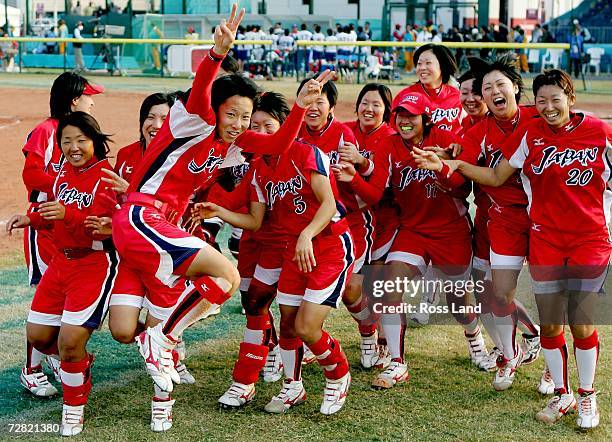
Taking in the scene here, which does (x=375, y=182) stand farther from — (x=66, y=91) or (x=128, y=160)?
(x=66, y=91)

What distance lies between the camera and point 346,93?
23.0 m

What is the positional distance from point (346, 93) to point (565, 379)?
18.5m

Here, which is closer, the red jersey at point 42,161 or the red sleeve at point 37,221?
the red sleeve at point 37,221

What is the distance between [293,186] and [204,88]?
952mm

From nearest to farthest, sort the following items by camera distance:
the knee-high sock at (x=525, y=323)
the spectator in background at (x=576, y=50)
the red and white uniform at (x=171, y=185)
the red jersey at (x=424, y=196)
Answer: the red and white uniform at (x=171, y=185) < the red jersey at (x=424, y=196) < the knee-high sock at (x=525, y=323) < the spectator in background at (x=576, y=50)

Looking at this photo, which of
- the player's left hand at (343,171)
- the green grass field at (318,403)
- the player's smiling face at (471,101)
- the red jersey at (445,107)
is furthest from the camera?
the red jersey at (445,107)

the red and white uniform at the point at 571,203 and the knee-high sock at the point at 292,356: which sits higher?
the red and white uniform at the point at 571,203

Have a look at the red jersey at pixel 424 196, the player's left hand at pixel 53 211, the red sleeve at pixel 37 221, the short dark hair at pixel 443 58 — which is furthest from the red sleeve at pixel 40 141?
the short dark hair at pixel 443 58

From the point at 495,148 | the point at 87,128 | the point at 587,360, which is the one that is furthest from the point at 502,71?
the point at 87,128

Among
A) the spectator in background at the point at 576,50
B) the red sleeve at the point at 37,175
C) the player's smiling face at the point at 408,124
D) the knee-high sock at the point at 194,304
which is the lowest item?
the knee-high sock at the point at 194,304

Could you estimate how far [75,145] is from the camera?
4.98 meters

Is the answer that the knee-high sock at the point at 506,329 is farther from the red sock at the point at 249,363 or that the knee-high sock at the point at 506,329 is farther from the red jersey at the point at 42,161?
the red jersey at the point at 42,161

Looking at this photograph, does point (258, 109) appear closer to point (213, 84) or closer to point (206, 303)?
point (213, 84)

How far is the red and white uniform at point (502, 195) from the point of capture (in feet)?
17.4
